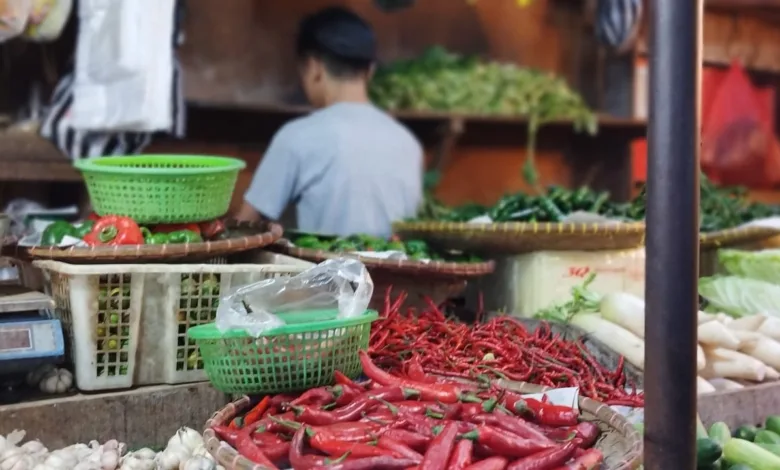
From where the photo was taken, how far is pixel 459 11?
619cm

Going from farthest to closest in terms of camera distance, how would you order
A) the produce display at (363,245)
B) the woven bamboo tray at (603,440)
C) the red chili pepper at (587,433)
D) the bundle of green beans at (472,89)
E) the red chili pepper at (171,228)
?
the bundle of green beans at (472,89)
the produce display at (363,245)
the red chili pepper at (171,228)
the red chili pepper at (587,433)
the woven bamboo tray at (603,440)

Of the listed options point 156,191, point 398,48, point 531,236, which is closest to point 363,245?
point 531,236

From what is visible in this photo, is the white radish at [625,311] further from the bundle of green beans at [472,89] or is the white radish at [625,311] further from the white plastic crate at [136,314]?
the bundle of green beans at [472,89]

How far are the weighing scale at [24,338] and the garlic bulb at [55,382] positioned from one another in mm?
46

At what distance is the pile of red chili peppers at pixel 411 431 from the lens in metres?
1.79

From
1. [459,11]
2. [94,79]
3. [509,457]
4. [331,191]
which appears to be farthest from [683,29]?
[459,11]

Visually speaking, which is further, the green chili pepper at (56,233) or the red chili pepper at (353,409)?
the green chili pepper at (56,233)

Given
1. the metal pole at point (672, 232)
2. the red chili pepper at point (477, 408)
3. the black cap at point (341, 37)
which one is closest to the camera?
the metal pole at point (672, 232)

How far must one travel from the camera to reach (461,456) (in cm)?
178

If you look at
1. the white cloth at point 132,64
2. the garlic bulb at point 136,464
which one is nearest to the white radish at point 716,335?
the garlic bulb at point 136,464

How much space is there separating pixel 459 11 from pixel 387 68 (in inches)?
38.8

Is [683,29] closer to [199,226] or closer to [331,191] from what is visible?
[199,226]

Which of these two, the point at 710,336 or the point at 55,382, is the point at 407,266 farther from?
the point at 55,382

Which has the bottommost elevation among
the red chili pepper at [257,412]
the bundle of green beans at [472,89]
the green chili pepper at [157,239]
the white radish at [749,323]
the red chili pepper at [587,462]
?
the red chili pepper at [587,462]
